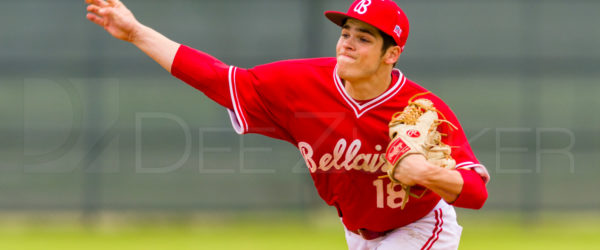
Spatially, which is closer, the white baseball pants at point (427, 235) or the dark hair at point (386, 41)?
the dark hair at point (386, 41)

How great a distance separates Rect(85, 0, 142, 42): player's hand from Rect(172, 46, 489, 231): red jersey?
458mm

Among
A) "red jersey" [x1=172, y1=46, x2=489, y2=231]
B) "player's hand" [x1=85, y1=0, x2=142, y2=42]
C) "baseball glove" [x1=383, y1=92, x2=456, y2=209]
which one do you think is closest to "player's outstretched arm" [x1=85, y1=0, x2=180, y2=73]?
"player's hand" [x1=85, y1=0, x2=142, y2=42]

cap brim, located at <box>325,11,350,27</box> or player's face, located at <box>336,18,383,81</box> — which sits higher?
cap brim, located at <box>325,11,350,27</box>

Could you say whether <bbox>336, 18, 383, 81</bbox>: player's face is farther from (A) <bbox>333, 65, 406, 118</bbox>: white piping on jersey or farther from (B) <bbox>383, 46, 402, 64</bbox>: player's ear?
(A) <bbox>333, 65, 406, 118</bbox>: white piping on jersey

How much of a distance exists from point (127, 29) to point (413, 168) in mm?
1473

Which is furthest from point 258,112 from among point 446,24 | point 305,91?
point 446,24

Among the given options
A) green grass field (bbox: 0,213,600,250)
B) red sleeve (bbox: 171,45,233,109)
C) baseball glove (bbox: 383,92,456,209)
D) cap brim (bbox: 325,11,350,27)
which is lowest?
green grass field (bbox: 0,213,600,250)

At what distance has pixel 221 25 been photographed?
8703 mm

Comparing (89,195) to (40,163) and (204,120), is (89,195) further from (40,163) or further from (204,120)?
(204,120)

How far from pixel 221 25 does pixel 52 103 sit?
205cm

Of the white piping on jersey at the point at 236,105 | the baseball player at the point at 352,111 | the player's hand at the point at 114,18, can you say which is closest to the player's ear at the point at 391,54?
the baseball player at the point at 352,111

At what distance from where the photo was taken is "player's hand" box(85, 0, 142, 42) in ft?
11.7

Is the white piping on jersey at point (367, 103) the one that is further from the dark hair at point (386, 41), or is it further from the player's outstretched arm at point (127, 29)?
the player's outstretched arm at point (127, 29)

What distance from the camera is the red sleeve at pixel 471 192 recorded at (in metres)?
3.61
